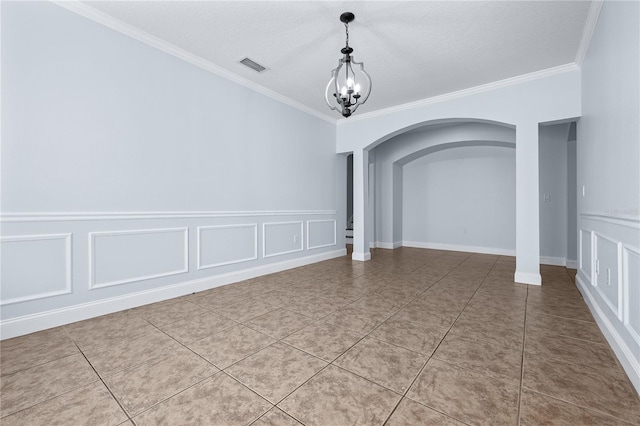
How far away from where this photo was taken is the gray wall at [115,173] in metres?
2.26

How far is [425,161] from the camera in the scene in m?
7.36

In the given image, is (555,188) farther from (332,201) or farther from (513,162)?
(332,201)

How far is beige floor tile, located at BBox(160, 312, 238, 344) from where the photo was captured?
221cm

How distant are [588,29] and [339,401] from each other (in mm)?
4052

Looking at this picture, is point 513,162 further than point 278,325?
Yes

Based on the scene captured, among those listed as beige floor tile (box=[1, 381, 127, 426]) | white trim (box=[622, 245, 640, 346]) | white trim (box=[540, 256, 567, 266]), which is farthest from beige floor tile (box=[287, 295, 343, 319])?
white trim (box=[540, 256, 567, 266])

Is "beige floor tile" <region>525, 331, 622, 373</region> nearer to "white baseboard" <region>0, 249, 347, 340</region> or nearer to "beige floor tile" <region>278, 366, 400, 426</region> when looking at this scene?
"beige floor tile" <region>278, 366, 400, 426</region>

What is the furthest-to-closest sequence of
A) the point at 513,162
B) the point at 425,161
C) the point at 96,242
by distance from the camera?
the point at 425,161 → the point at 513,162 → the point at 96,242

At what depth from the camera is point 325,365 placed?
5.82 ft

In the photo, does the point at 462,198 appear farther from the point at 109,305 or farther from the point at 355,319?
the point at 109,305

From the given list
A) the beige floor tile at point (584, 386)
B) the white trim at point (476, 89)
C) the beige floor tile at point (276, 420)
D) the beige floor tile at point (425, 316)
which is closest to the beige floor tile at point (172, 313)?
the beige floor tile at point (276, 420)

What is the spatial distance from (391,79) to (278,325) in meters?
3.55

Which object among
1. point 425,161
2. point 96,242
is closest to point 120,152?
point 96,242

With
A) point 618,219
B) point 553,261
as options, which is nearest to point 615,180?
point 618,219
